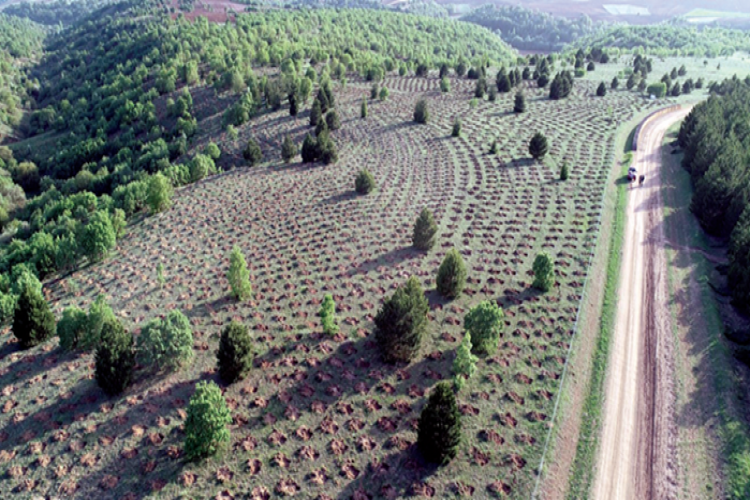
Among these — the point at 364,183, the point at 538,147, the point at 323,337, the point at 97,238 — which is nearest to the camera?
the point at 323,337

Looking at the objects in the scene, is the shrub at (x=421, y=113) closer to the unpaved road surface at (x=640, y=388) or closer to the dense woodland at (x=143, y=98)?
the dense woodland at (x=143, y=98)

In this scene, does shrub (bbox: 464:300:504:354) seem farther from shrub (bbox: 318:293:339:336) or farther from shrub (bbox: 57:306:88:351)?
shrub (bbox: 57:306:88:351)

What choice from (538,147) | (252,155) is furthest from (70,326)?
(538,147)

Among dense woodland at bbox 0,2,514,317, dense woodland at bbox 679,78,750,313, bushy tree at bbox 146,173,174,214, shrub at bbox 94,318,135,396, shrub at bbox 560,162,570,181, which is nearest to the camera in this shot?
shrub at bbox 94,318,135,396

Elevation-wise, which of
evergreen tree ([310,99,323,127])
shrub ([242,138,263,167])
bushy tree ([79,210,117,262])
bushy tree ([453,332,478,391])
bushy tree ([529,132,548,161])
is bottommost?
bushy tree ([453,332,478,391])

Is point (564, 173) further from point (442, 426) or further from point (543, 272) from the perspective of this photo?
point (442, 426)

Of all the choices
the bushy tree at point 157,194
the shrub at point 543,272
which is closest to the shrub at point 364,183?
the bushy tree at point 157,194

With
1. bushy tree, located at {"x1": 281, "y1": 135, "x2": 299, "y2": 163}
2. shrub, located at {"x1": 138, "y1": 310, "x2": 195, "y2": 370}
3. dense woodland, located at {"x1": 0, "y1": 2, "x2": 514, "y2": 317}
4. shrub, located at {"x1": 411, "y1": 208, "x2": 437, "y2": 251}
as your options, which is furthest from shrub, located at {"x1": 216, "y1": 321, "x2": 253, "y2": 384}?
bushy tree, located at {"x1": 281, "y1": 135, "x2": 299, "y2": 163}

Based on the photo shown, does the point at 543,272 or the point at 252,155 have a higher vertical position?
the point at 252,155
